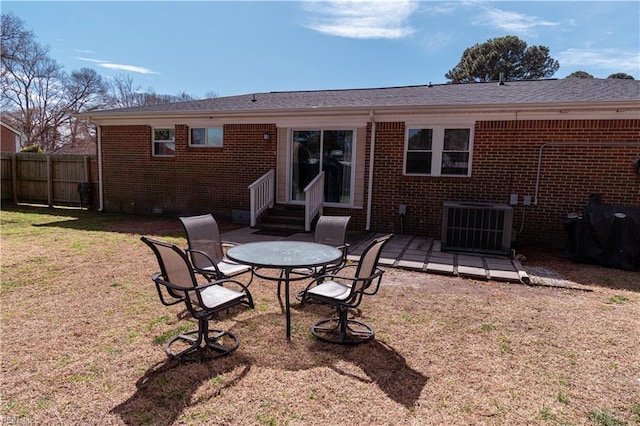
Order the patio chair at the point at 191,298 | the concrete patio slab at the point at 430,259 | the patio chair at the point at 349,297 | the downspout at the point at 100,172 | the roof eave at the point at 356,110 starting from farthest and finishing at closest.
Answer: the downspout at the point at 100,172, the roof eave at the point at 356,110, the concrete patio slab at the point at 430,259, the patio chair at the point at 349,297, the patio chair at the point at 191,298

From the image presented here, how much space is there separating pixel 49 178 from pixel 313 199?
1087cm

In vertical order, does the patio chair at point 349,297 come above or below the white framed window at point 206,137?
below

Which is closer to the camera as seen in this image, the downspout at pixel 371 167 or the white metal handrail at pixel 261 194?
the downspout at pixel 371 167

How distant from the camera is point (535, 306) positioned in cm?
446

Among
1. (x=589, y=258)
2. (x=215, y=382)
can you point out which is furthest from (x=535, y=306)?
(x=215, y=382)

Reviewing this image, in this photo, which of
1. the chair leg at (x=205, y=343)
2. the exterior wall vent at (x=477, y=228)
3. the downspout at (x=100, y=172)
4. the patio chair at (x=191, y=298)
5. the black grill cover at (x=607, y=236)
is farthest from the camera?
the downspout at (x=100, y=172)

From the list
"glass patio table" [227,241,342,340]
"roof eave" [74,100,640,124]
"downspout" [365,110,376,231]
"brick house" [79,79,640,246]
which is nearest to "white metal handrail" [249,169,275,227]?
"brick house" [79,79,640,246]

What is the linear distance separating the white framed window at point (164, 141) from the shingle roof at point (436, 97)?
0.64 metres

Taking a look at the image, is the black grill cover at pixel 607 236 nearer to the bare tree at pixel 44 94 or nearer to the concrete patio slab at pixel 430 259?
the concrete patio slab at pixel 430 259

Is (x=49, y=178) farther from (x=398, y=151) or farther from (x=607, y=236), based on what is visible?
(x=607, y=236)

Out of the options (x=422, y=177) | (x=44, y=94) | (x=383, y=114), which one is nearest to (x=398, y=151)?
(x=422, y=177)

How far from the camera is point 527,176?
26.3 ft

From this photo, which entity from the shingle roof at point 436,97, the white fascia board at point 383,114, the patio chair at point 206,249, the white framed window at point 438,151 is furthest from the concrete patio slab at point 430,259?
the shingle roof at point 436,97

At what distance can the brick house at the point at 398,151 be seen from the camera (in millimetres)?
7605
